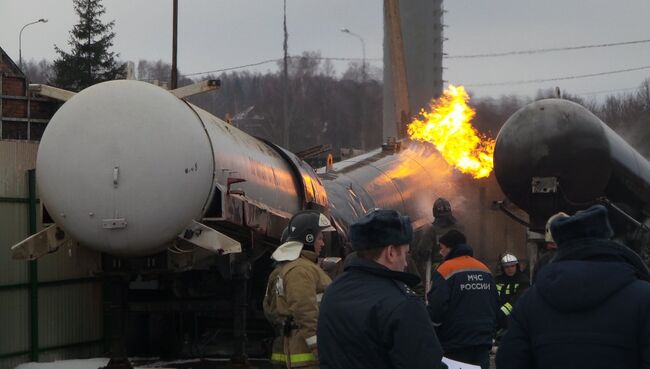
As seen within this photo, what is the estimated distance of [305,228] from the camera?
6734 mm

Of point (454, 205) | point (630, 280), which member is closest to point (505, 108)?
point (454, 205)

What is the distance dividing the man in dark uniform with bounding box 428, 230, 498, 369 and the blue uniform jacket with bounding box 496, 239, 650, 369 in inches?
135

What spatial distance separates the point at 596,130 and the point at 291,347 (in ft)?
23.0

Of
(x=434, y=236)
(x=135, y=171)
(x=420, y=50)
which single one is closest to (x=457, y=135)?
(x=420, y=50)

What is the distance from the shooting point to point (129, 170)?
29.5ft

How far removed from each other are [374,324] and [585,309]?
85 cm

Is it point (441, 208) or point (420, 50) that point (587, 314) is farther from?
point (420, 50)

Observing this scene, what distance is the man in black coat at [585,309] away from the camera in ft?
12.8

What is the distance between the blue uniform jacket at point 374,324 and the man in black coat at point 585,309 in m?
0.40

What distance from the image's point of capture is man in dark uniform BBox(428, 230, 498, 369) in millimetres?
7566

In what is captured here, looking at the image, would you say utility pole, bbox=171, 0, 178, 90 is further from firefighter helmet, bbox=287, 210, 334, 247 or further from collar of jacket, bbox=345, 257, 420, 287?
collar of jacket, bbox=345, 257, 420, 287

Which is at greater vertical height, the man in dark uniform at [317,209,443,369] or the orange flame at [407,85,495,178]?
the orange flame at [407,85,495,178]

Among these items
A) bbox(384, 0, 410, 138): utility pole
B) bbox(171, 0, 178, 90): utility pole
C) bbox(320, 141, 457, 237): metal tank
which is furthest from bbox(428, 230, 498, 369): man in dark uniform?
bbox(171, 0, 178, 90): utility pole

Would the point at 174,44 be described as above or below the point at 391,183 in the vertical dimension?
above
